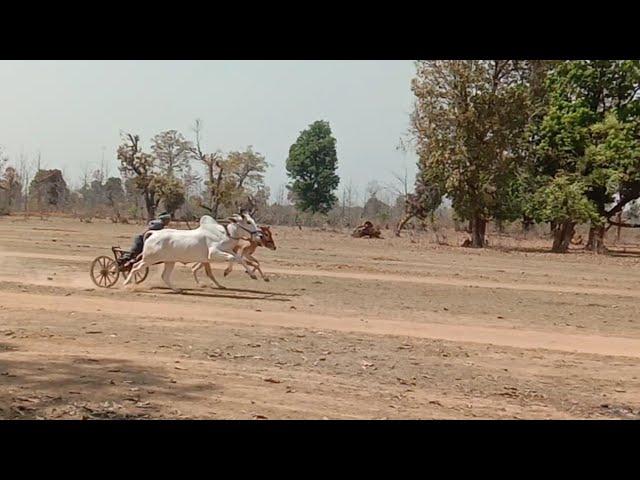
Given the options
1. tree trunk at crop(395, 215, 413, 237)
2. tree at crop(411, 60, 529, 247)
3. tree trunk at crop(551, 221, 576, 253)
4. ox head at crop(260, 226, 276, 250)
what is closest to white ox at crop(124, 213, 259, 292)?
ox head at crop(260, 226, 276, 250)

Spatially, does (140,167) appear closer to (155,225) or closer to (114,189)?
(114,189)

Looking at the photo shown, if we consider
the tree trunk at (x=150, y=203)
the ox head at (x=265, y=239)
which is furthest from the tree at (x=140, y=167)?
the ox head at (x=265, y=239)

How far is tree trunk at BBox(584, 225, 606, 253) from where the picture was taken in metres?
35.7

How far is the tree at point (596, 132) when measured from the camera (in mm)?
33062

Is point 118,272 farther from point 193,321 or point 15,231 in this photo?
point 15,231

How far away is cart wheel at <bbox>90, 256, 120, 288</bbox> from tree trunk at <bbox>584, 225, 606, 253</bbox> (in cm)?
2556

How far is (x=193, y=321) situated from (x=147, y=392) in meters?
4.68

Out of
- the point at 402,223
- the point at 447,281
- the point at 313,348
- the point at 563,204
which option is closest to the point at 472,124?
the point at 563,204

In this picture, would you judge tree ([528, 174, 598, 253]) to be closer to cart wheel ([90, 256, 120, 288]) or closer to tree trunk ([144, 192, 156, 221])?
cart wheel ([90, 256, 120, 288])

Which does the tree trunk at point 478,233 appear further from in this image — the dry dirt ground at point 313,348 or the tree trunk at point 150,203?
the tree trunk at point 150,203

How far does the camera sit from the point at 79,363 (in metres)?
8.09

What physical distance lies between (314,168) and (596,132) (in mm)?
31305

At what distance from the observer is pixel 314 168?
6222 centimetres
